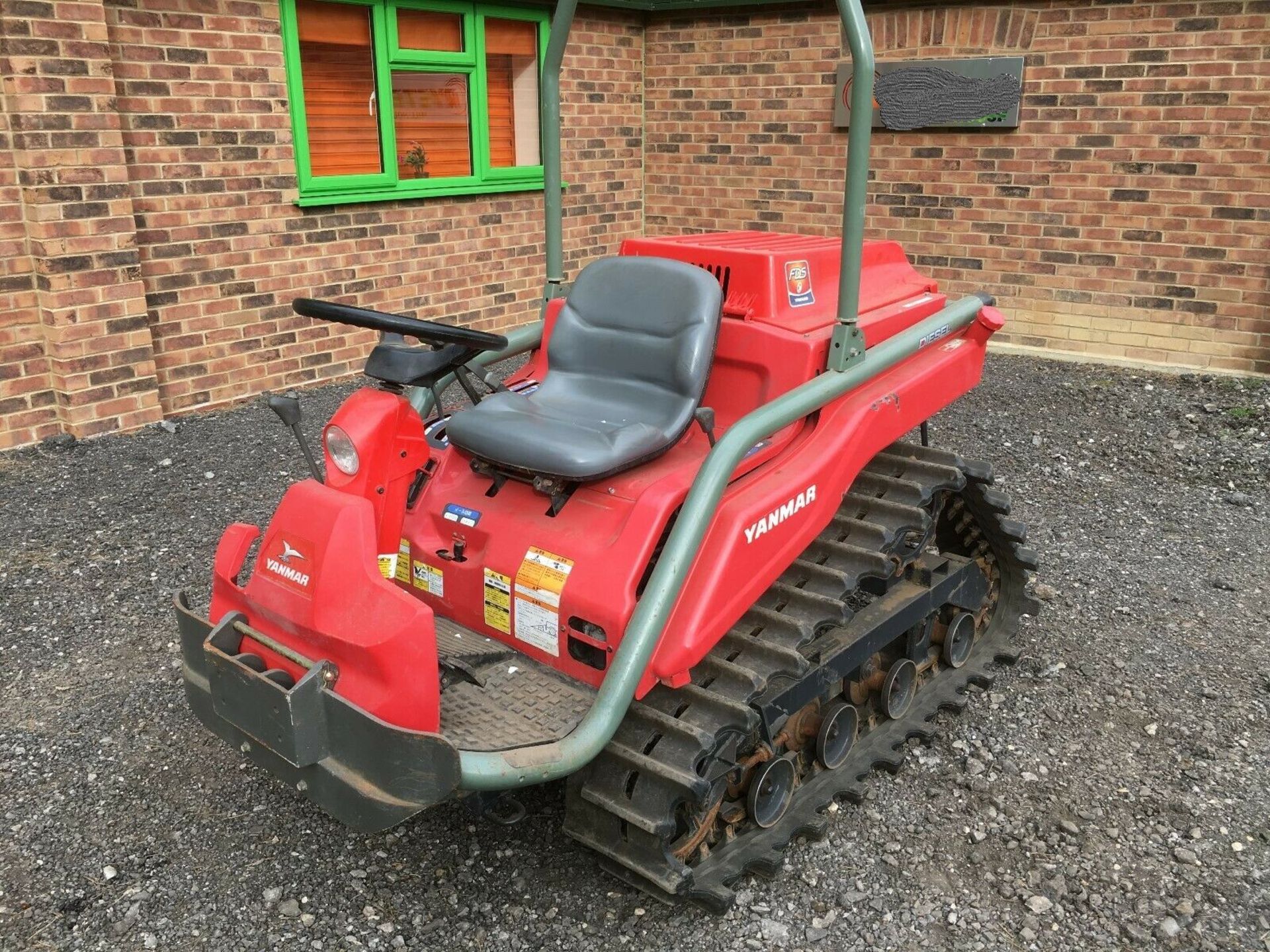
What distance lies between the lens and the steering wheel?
2.53 metres

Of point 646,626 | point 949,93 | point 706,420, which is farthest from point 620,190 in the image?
point 646,626

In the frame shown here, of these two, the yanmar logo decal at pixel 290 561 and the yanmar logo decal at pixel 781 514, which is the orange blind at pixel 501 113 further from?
the yanmar logo decal at pixel 290 561

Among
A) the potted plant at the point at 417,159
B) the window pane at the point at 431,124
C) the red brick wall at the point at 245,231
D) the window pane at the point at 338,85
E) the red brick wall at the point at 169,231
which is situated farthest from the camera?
the potted plant at the point at 417,159

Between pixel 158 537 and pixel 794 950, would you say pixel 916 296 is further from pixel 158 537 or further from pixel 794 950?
pixel 158 537

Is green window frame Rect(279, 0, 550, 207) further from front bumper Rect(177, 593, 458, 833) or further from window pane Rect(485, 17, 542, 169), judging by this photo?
front bumper Rect(177, 593, 458, 833)

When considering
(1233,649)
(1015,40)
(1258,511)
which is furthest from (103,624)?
(1015,40)

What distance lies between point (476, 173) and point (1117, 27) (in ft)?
14.6

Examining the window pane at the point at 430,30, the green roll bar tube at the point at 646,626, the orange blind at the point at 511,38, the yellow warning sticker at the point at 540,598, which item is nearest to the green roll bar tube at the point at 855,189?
the green roll bar tube at the point at 646,626

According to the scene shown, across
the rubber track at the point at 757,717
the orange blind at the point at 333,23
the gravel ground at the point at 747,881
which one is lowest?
the gravel ground at the point at 747,881

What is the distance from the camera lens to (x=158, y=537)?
186 inches

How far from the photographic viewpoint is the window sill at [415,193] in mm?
6746

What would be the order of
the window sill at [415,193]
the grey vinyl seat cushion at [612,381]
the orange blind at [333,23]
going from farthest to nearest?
the window sill at [415,193] → the orange blind at [333,23] → the grey vinyl seat cushion at [612,381]

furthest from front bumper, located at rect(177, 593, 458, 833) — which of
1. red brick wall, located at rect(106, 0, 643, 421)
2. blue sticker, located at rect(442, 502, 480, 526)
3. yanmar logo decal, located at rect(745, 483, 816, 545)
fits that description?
red brick wall, located at rect(106, 0, 643, 421)

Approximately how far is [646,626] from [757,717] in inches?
14.8
